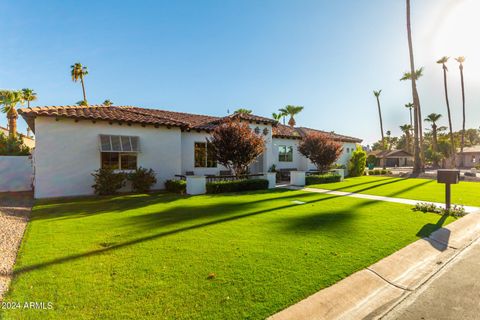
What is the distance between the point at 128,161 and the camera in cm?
1525

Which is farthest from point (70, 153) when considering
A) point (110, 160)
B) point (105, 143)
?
point (110, 160)

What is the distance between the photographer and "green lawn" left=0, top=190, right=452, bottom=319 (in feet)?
11.0

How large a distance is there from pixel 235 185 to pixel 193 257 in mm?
10321

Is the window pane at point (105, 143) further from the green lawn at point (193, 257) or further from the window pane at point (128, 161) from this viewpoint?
the green lawn at point (193, 257)

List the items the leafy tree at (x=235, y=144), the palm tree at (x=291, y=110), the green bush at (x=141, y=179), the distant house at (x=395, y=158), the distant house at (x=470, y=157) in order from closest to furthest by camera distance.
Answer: the green bush at (x=141, y=179) → the leafy tree at (x=235, y=144) → the palm tree at (x=291, y=110) → the distant house at (x=470, y=157) → the distant house at (x=395, y=158)

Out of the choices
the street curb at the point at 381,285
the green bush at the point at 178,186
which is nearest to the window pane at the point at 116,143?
the green bush at the point at 178,186

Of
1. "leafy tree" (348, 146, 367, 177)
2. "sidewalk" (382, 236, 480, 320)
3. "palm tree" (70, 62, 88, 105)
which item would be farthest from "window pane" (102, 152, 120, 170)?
"palm tree" (70, 62, 88, 105)

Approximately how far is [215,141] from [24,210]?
9.79 metres

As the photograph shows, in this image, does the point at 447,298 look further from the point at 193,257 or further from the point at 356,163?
the point at 356,163

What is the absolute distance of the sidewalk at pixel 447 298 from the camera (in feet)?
11.0

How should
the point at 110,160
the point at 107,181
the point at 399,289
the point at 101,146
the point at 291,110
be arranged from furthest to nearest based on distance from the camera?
the point at 291,110, the point at 110,160, the point at 101,146, the point at 107,181, the point at 399,289

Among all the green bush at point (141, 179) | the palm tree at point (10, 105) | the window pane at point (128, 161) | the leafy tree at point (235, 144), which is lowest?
the green bush at point (141, 179)

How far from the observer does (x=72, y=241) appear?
5.93 m

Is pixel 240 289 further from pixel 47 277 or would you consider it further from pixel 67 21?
pixel 67 21
